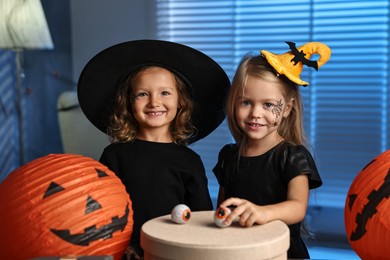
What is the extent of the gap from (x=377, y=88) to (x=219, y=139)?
38.7 inches

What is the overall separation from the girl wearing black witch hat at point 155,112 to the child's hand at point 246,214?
0.40 meters

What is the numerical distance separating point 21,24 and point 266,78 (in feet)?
7.09

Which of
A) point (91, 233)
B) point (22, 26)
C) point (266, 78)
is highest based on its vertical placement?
point (22, 26)

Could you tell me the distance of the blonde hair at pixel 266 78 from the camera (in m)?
1.46

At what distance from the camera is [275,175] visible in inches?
58.0

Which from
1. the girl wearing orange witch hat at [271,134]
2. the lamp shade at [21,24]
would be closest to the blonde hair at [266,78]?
the girl wearing orange witch hat at [271,134]

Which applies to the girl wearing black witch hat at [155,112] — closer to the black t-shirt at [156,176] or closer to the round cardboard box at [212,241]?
the black t-shirt at [156,176]

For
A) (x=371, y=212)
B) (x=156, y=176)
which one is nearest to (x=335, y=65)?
(x=156, y=176)

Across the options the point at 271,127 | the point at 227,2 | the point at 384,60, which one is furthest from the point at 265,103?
the point at 227,2

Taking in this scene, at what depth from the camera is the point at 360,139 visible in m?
3.29

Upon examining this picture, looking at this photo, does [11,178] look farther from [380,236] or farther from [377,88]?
[377,88]

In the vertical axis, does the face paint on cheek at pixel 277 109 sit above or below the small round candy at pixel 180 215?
above

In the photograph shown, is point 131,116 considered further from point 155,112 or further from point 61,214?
point 61,214

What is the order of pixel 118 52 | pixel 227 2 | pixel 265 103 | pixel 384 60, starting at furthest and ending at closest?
pixel 227 2 < pixel 384 60 < pixel 118 52 < pixel 265 103
